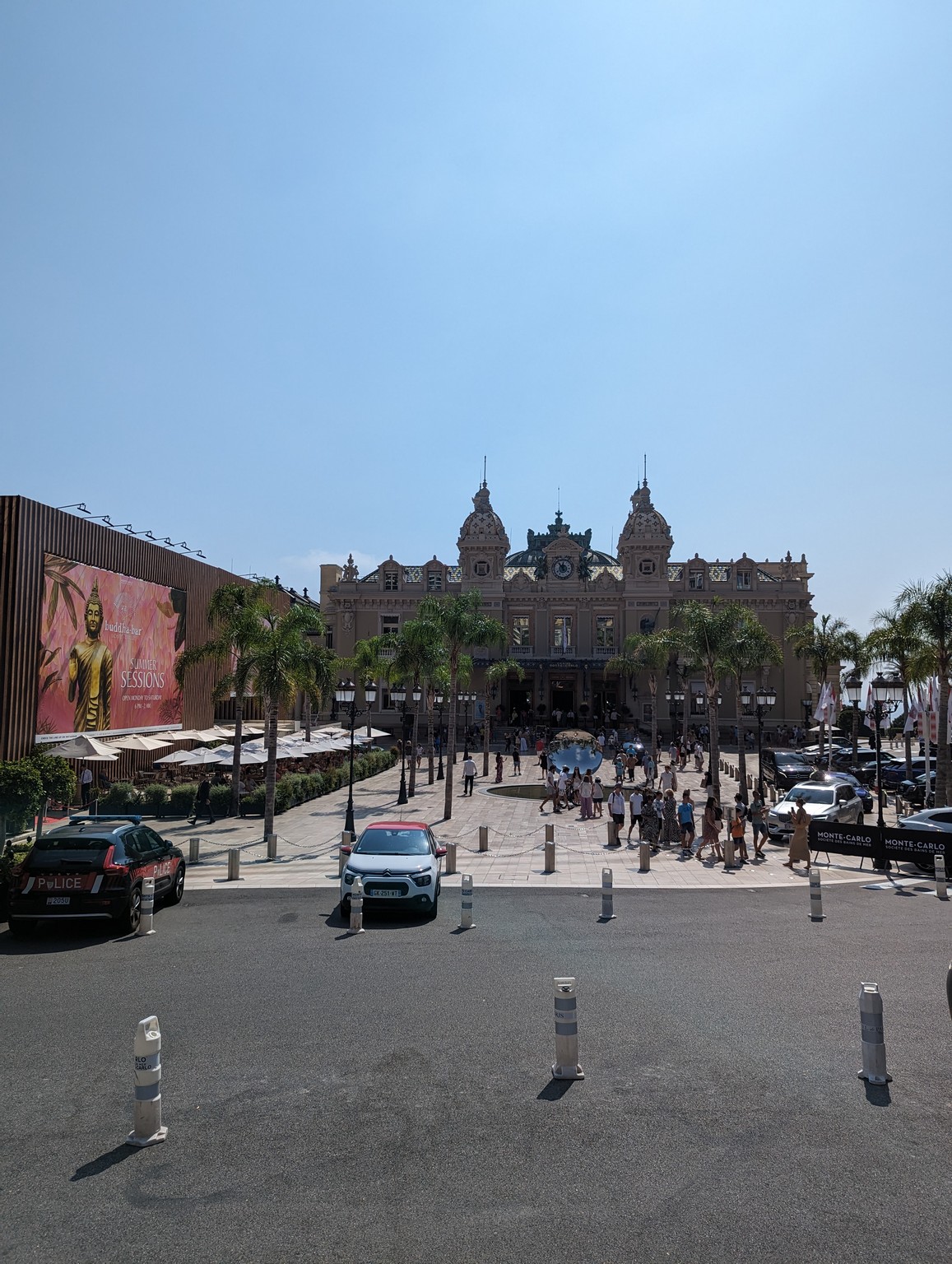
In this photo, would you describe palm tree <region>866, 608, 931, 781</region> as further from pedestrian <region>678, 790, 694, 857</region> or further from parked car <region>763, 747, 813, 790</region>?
pedestrian <region>678, 790, 694, 857</region>

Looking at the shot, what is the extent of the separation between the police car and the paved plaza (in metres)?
4.08

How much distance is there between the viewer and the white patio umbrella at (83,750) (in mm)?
26641

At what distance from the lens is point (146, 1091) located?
19.0 feet

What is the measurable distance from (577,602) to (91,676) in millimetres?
42368

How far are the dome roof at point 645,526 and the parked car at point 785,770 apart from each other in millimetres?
28993

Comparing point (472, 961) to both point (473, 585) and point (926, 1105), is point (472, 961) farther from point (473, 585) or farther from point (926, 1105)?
point (473, 585)

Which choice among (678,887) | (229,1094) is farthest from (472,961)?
(678,887)

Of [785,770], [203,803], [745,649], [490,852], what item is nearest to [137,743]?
[203,803]

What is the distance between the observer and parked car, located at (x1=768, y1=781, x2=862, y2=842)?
72.4ft

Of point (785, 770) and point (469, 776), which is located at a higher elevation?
point (785, 770)

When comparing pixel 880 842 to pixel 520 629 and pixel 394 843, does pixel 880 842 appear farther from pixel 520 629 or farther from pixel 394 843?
pixel 520 629

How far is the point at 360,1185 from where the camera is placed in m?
5.20

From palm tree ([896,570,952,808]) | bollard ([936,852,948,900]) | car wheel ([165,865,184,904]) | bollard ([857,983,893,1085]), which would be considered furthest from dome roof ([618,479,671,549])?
bollard ([857,983,893,1085])

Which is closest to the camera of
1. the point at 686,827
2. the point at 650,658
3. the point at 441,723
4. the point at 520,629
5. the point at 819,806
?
the point at 686,827
